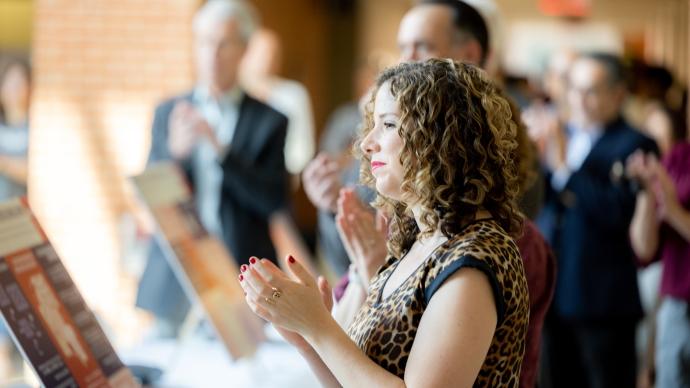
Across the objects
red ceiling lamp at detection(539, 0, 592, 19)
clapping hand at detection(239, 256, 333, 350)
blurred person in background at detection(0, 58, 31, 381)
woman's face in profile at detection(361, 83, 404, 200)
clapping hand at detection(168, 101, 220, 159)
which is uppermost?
woman's face in profile at detection(361, 83, 404, 200)

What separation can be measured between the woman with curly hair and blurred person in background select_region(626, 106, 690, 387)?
179 cm

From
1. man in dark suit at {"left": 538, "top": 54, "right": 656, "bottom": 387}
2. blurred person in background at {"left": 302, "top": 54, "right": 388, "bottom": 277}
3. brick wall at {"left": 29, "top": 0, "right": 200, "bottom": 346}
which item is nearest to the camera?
blurred person in background at {"left": 302, "top": 54, "right": 388, "bottom": 277}

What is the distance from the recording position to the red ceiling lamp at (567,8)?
925 centimetres

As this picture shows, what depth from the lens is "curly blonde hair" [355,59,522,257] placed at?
54.1 inches

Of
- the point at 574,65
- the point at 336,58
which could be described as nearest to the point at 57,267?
the point at 574,65

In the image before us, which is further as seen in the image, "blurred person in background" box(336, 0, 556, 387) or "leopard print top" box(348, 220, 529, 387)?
"blurred person in background" box(336, 0, 556, 387)

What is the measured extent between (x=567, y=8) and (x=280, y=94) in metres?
4.15

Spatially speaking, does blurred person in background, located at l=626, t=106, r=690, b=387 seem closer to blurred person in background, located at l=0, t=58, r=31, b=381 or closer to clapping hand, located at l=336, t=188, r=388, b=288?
clapping hand, located at l=336, t=188, r=388, b=288

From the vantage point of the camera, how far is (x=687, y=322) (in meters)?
3.12

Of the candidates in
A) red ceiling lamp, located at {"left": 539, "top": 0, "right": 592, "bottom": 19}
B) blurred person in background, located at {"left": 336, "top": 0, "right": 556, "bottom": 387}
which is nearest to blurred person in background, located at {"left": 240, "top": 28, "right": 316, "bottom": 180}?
red ceiling lamp, located at {"left": 539, "top": 0, "right": 592, "bottom": 19}

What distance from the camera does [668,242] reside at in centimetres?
323

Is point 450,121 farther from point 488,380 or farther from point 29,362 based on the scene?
point 29,362

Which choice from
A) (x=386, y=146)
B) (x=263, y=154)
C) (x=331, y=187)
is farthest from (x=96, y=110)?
(x=386, y=146)

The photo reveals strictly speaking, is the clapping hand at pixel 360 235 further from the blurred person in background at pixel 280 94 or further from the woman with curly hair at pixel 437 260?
the blurred person in background at pixel 280 94
